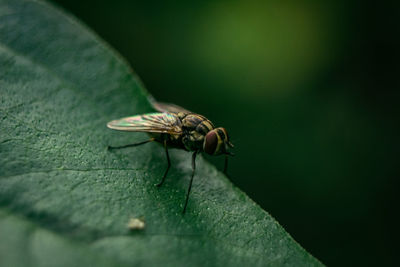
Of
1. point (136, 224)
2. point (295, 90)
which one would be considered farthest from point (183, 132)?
point (295, 90)

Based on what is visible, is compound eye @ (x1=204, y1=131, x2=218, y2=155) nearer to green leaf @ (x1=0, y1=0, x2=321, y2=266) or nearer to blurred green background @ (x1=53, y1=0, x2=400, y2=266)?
green leaf @ (x1=0, y1=0, x2=321, y2=266)

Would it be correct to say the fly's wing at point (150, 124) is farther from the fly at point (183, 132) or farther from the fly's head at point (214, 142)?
the fly's head at point (214, 142)

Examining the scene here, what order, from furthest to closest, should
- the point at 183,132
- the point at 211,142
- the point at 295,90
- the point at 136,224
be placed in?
the point at 295,90 < the point at 183,132 < the point at 211,142 < the point at 136,224

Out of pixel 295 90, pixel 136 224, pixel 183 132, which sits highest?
pixel 295 90

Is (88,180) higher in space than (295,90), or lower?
lower

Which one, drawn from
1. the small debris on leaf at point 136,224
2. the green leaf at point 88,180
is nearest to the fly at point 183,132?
the green leaf at point 88,180

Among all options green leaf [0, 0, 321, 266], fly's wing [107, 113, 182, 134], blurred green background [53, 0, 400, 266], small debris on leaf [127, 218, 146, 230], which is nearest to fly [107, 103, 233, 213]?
fly's wing [107, 113, 182, 134]

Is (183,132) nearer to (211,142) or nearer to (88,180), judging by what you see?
(211,142)
